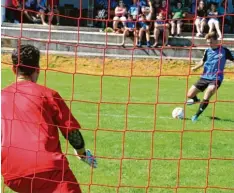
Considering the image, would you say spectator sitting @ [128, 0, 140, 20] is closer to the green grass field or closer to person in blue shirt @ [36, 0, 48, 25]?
person in blue shirt @ [36, 0, 48, 25]

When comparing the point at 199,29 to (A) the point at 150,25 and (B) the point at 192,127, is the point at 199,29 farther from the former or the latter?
(B) the point at 192,127

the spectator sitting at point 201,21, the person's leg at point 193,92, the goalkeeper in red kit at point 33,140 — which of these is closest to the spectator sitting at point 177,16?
the spectator sitting at point 201,21

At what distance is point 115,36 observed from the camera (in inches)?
909

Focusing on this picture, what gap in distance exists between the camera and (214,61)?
11.8m

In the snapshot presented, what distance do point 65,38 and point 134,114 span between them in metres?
11.5

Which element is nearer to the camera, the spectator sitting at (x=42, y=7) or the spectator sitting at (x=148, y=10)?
the spectator sitting at (x=148, y=10)

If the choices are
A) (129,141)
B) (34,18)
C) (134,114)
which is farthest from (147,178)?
(34,18)

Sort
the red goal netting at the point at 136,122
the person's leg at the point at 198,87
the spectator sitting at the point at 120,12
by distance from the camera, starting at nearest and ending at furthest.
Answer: the red goal netting at the point at 136,122
the person's leg at the point at 198,87
the spectator sitting at the point at 120,12

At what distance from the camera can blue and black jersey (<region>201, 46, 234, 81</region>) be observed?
11.7 meters

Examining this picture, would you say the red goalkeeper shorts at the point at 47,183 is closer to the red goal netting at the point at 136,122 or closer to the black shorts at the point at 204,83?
the red goal netting at the point at 136,122

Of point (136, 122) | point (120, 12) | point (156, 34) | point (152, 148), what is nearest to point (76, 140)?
point (152, 148)

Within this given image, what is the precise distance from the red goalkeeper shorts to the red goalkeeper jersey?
0.04 meters

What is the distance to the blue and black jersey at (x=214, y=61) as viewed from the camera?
1166 cm

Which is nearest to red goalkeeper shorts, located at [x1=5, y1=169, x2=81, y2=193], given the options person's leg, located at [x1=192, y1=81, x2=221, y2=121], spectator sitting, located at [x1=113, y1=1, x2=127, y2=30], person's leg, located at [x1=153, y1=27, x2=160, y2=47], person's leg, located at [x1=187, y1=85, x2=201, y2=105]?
person's leg, located at [x1=192, y1=81, x2=221, y2=121]
